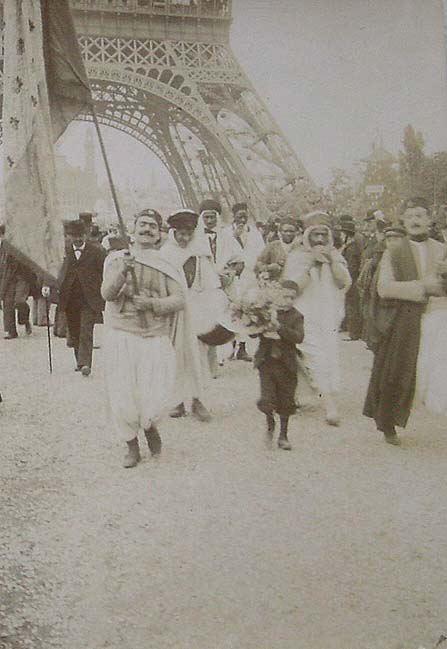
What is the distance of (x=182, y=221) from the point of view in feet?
6.61

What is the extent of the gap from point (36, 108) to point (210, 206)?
23.0 inches

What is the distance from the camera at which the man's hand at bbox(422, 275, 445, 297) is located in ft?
6.54

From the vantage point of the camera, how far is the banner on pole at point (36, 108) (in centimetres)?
192

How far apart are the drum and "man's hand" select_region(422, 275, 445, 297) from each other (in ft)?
1.94

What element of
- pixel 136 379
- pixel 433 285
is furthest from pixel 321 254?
pixel 136 379

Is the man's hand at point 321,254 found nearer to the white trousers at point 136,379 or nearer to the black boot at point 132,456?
the white trousers at point 136,379

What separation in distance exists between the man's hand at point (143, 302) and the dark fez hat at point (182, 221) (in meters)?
0.24

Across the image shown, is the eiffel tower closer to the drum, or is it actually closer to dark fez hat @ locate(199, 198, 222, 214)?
dark fez hat @ locate(199, 198, 222, 214)

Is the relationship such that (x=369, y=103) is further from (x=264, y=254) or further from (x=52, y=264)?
(x=52, y=264)

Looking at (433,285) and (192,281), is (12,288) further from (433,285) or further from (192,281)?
(433,285)

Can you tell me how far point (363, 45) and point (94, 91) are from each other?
84 cm

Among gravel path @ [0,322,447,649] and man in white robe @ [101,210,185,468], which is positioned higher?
man in white robe @ [101,210,185,468]

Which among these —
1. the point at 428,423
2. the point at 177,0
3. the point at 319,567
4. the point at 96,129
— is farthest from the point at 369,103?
the point at 319,567

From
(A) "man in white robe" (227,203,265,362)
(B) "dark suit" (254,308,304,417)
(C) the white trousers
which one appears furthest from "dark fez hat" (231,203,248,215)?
(C) the white trousers
